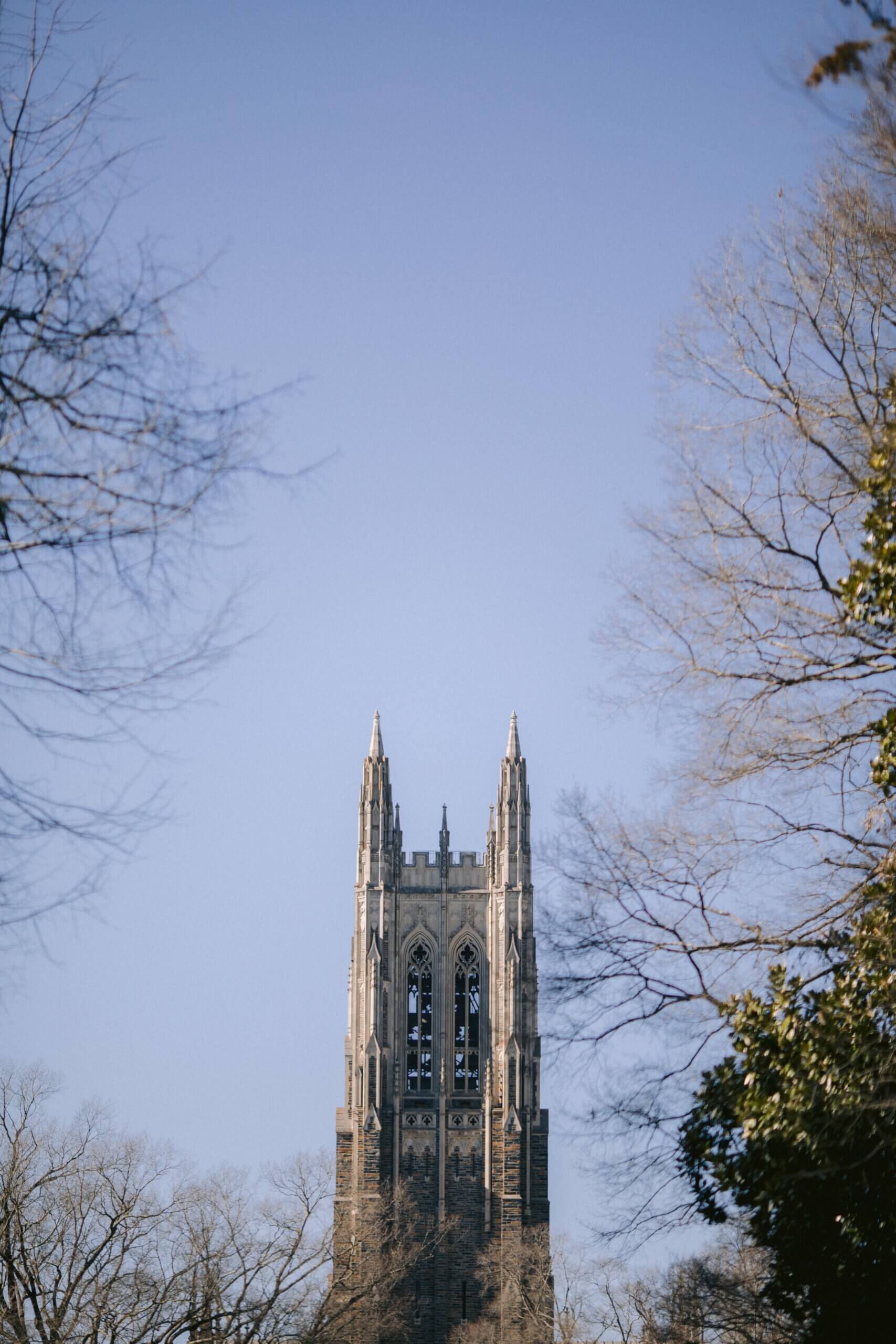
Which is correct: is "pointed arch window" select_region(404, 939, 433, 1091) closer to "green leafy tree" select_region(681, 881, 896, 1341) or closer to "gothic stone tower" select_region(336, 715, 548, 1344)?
"gothic stone tower" select_region(336, 715, 548, 1344)

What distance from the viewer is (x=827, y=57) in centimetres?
1006

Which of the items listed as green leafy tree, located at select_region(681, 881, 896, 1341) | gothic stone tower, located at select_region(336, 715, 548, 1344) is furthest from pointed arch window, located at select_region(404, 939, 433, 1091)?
green leafy tree, located at select_region(681, 881, 896, 1341)

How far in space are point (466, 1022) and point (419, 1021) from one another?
1639mm

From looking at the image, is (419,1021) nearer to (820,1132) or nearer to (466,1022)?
(466,1022)

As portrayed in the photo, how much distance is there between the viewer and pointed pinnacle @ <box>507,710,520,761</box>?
6962cm

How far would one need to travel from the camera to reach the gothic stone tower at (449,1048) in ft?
213

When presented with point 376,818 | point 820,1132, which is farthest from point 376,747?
point 820,1132

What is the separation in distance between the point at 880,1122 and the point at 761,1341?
499cm

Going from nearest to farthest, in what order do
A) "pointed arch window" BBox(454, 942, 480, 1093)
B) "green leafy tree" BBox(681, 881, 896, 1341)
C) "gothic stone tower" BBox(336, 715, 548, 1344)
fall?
"green leafy tree" BBox(681, 881, 896, 1341) → "gothic stone tower" BBox(336, 715, 548, 1344) → "pointed arch window" BBox(454, 942, 480, 1093)

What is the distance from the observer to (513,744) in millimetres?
69750

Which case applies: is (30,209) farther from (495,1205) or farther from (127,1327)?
(495,1205)

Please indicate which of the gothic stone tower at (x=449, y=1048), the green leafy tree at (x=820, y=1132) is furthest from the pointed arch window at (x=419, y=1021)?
the green leafy tree at (x=820, y=1132)

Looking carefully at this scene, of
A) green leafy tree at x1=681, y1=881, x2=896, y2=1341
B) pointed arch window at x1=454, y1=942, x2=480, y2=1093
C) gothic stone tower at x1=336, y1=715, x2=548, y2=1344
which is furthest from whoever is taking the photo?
pointed arch window at x1=454, y1=942, x2=480, y2=1093

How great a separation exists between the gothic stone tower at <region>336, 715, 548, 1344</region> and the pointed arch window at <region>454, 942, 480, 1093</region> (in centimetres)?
4
